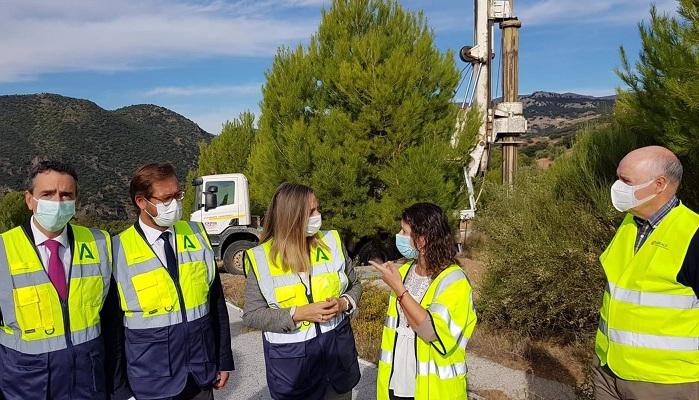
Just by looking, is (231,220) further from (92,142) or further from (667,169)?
(92,142)

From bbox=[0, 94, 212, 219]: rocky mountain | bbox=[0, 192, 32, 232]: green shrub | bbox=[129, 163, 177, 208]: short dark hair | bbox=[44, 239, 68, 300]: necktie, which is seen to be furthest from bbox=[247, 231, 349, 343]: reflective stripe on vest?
bbox=[0, 94, 212, 219]: rocky mountain

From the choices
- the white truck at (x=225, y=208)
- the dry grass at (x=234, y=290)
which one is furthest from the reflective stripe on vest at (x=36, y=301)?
the white truck at (x=225, y=208)

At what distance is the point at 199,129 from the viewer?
66.4 m

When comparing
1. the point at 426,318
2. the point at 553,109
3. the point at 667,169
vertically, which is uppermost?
the point at 553,109

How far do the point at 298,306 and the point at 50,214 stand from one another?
1142mm

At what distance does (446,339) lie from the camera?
2.23 meters

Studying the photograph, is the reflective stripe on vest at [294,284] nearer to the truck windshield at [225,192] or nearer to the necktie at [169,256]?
the necktie at [169,256]

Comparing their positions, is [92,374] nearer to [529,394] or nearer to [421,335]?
[421,335]

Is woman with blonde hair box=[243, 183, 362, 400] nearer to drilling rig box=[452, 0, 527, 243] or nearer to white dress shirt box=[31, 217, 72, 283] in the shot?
white dress shirt box=[31, 217, 72, 283]

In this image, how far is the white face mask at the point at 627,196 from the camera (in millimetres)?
2299

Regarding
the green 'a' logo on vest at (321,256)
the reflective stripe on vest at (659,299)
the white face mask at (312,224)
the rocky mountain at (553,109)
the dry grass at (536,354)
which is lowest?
the dry grass at (536,354)

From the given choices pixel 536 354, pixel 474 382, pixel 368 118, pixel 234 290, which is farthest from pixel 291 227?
pixel 368 118

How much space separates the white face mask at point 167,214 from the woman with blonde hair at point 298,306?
15.3 inches

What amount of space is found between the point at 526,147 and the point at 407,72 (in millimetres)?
38592
